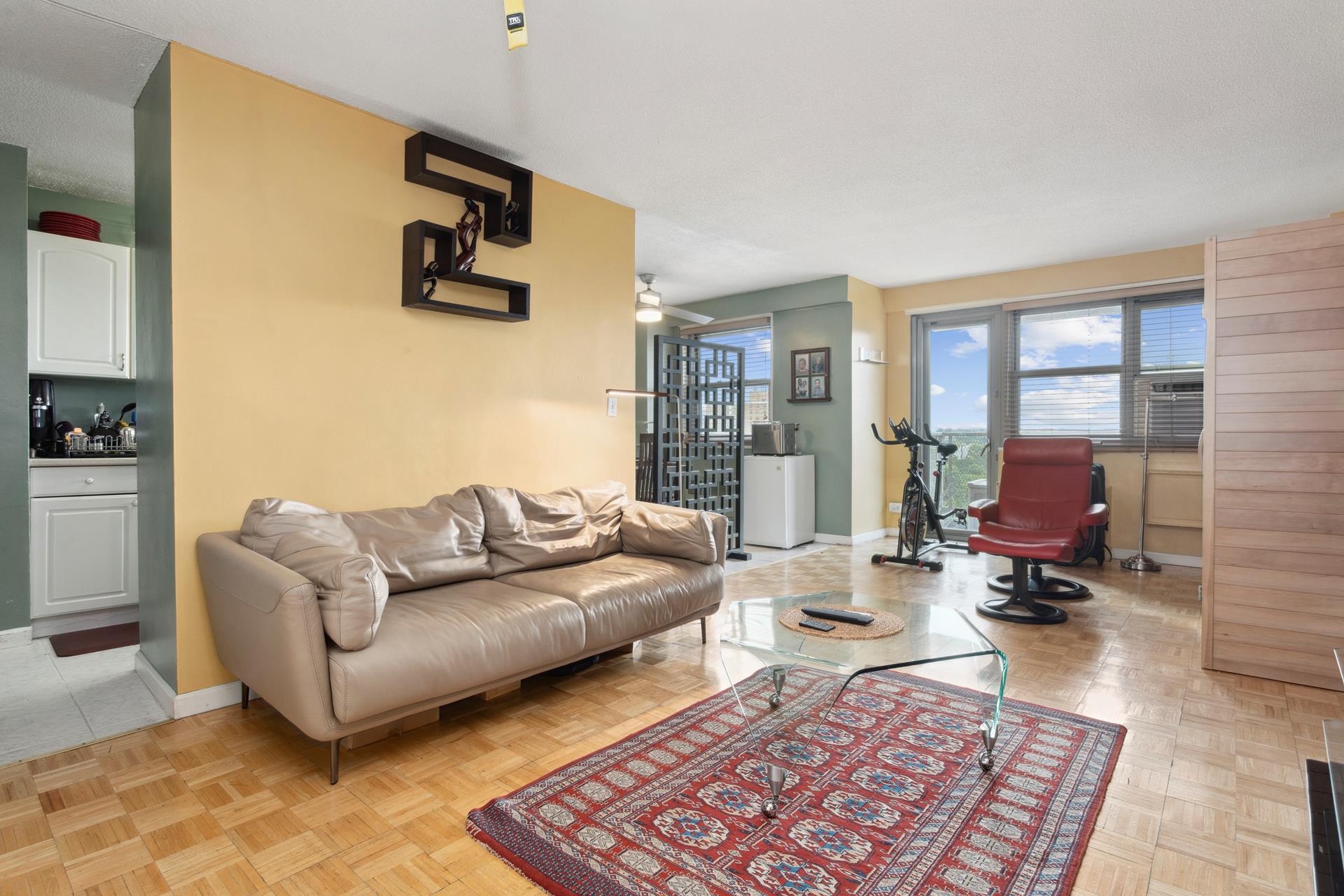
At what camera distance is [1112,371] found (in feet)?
19.1

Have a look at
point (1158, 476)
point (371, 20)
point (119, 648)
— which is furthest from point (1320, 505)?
point (119, 648)

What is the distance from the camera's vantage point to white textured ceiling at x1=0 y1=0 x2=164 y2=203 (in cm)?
246

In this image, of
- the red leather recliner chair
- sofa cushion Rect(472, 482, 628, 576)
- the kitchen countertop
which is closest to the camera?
sofa cushion Rect(472, 482, 628, 576)

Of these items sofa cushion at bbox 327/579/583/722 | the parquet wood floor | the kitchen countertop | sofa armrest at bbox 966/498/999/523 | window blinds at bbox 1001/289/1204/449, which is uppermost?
window blinds at bbox 1001/289/1204/449

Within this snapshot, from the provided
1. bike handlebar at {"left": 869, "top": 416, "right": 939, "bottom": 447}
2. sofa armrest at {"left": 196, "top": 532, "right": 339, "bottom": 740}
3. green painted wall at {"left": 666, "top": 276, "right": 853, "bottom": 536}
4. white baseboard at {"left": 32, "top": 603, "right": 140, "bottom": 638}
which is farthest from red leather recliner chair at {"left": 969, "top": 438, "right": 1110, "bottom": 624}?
white baseboard at {"left": 32, "top": 603, "right": 140, "bottom": 638}

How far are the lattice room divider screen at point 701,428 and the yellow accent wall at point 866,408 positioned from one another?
3.86 ft

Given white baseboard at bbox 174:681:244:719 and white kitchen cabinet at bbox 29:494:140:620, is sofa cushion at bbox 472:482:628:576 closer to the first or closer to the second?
white baseboard at bbox 174:681:244:719

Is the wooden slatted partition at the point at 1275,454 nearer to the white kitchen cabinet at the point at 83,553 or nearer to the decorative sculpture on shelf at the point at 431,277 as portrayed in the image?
the decorative sculpture on shelf at the point at 431,277

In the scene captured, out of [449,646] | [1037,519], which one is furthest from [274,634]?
[1037,519]

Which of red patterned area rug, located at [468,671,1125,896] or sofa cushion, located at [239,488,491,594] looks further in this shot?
sofa cushion, located at [239,488,491,594]

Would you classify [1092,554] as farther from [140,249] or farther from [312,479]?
[140,249]

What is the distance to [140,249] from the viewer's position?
298 cm

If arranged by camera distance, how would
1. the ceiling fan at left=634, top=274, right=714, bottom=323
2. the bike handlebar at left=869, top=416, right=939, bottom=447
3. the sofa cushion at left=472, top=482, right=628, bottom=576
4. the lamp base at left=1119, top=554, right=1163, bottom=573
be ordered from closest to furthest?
the sofa cushion at left=472, top=482, right=628, bottom=576 → the lamp base at left=1119, top=554, right=1163, bottom=573 → the bike handlebar at left=869, top=416, right=939, bottom=447 → the ceiling fan at left=634, top=274, right=714, bottom=323

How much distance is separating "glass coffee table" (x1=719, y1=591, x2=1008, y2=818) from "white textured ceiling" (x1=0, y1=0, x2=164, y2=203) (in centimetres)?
316
